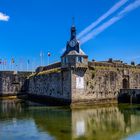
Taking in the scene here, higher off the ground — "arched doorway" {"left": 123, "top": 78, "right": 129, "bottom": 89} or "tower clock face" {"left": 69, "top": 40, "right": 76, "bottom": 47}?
"tower clock face" {"left": 69, "top": 40, "right": 76, "bottom": 47}

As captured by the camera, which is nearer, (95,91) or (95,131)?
(95,131)

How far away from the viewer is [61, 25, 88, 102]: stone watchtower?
119 ft

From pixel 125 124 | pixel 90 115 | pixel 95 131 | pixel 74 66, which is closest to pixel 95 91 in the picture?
pixel 74 66

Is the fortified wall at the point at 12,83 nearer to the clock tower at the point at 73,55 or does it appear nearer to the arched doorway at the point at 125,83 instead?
the arched doorway at the point at 125,83

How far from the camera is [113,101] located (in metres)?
40.4

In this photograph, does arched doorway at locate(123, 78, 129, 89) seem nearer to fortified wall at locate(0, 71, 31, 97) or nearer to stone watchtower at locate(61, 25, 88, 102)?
stone watchtower at locate(61, 25, 88, 102)

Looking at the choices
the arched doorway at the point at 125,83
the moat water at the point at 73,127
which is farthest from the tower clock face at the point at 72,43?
the moat water at the point at 73,127

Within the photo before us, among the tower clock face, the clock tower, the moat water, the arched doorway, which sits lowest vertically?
the moat water

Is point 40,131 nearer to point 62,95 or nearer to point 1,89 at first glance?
point 62,95

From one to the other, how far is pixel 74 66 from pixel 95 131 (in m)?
16.3

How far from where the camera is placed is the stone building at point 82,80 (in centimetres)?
3659

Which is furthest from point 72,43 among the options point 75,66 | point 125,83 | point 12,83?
point 12,83

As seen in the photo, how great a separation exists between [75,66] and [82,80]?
2257mm

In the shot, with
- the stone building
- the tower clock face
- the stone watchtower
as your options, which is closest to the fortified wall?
the stone building
